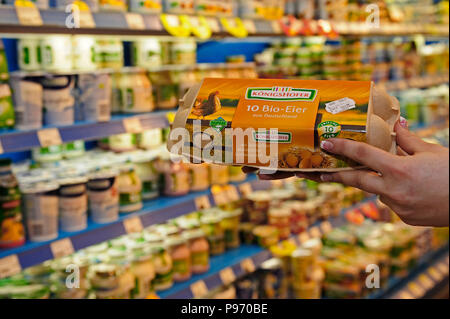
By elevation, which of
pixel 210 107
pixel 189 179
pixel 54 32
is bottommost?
pixel 189 179

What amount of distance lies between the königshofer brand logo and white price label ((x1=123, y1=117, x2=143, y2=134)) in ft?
3.04

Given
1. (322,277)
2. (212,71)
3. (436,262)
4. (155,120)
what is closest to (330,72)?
(212,71)

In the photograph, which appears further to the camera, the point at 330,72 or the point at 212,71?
the point at 330,72

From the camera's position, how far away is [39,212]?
1.82 metres

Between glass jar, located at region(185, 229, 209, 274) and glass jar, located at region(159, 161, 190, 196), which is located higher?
glass jar, located at region(159, 161, 190, 196)

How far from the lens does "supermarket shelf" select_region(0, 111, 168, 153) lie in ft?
5.51

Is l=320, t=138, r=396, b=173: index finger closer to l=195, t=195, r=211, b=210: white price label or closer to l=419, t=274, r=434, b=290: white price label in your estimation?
l=195, t=195, r=211, b=210: white price label

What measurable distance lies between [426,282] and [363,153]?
3031 mm

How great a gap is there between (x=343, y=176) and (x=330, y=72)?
2.24 meters

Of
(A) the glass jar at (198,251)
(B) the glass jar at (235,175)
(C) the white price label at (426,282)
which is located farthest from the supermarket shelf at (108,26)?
(C) the white price label at (426,282)

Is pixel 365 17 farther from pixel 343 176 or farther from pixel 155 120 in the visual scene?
pixel 343 176

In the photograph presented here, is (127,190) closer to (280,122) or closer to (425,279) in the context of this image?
(280,122)

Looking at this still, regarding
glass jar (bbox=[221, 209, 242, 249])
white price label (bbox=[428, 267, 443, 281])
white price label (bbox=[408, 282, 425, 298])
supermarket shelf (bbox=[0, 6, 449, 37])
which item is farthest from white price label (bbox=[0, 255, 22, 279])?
white price label (bbox=[428, 267, 443, 281])

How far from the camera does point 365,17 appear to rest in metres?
3.43
